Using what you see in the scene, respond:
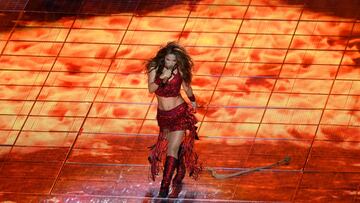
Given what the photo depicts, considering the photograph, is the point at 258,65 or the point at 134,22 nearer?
the point at 258,65

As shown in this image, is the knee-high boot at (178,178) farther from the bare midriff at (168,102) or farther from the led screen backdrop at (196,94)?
the bare midriff at (168,102)

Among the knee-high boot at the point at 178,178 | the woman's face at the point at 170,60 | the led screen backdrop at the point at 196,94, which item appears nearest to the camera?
the woman's face at the point at 170,60

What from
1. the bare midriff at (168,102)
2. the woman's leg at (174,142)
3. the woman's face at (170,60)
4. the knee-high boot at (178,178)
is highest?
the woman's face at (170,60)

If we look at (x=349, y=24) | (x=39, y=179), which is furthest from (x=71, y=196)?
(x=349, y=24)

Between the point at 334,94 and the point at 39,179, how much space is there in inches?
108

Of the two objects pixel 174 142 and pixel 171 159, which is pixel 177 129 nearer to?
pixel 174 142

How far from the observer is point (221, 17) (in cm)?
1016

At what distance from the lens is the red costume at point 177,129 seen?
7.59 m

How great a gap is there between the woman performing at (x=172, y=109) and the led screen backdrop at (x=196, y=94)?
272mm

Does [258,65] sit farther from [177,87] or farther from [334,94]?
[177,87]

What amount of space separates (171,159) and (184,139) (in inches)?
9.9

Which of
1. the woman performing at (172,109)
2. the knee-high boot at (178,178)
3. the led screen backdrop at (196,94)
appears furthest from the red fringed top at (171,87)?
the led screen backdrop at (196,94)

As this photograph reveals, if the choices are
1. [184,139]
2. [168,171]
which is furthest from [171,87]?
[168,171]

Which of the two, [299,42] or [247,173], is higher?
[299,42]
